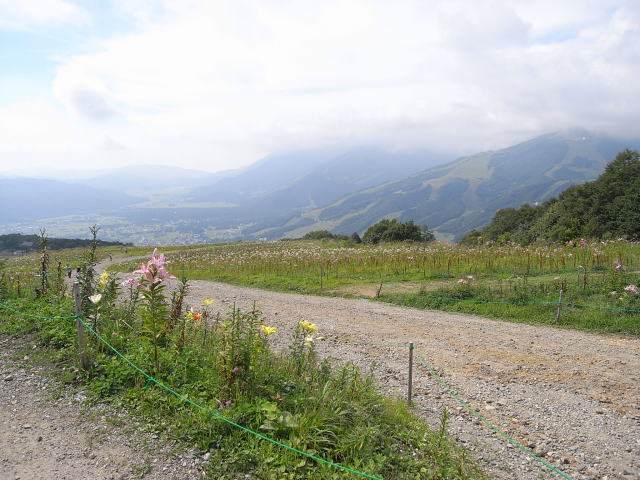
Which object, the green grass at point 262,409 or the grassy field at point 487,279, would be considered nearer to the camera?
the green grass at point 262,409

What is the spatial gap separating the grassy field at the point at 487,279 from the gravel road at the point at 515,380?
917 mm

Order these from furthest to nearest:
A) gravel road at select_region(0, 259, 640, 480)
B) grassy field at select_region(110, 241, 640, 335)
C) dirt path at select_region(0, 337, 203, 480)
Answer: grassy field at select_region(110, 241, 640, 335) → gravel road at select_region(0, 259, 640, 480) → dirt path at select_region(0, 337, 203, 480)

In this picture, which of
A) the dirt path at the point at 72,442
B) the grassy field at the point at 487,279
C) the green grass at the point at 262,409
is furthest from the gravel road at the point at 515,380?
the grassy field at the point at 487,279

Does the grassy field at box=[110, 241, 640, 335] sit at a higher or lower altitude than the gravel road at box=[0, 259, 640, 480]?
higher

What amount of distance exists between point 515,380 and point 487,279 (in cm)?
838

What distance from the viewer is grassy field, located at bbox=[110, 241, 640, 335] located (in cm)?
1061

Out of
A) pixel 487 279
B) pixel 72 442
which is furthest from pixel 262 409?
pixel 487 279

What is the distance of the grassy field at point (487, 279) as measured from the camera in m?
10.6

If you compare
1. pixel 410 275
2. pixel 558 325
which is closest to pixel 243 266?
pixel 410 275

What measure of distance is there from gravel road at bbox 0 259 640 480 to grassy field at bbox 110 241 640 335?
92 cm

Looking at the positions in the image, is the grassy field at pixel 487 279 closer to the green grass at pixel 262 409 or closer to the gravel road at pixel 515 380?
the gravel road at pixel 515 380

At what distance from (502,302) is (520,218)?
128 ft

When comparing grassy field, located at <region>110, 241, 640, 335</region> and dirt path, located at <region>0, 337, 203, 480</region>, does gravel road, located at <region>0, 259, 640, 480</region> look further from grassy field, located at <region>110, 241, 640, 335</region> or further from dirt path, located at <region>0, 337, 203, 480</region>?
grassy field, located at <region>110, 241, 640, 335</region>

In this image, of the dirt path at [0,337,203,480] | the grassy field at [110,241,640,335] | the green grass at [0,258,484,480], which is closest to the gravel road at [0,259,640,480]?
the dirt path at [0,337,203,480]
